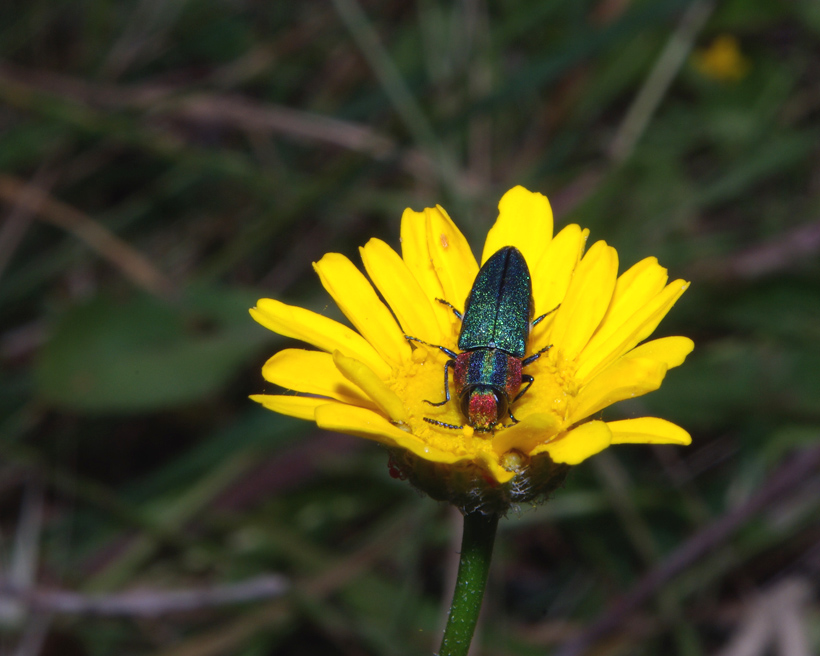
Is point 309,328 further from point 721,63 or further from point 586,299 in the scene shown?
point 721,63

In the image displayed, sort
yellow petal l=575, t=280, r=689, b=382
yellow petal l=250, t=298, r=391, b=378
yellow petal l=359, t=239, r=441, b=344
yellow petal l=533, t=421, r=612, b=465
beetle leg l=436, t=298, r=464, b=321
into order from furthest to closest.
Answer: beetle leg l=436, t=298, r=464, b=321, yellow petal l=359, t=239, r=441, b=344, yellow petal l=250, t=298, r=391, b=378, yellow petal l=575, t=280, r=689, b=382, yellow petal l=533, t=421, r=612, b=465

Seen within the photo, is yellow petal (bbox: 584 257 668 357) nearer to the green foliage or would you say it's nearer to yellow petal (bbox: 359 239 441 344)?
yellow petal (bbox: 359 239 441 344)

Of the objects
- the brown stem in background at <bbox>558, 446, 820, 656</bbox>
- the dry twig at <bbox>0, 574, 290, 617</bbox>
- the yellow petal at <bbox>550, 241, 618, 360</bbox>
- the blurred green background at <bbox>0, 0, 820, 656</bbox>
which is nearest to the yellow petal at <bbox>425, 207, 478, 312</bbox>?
the yellow petal at <bbox>550, 241, 618, 360</bbox>

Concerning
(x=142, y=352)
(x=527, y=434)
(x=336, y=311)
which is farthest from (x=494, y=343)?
(x=142, y=352)

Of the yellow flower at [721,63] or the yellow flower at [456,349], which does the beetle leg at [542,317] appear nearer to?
the yellow flower at [456,349]

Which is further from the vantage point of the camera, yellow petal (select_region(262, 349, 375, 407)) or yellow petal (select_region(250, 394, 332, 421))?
yellow petal (select_region(262, 349, 375, 407))

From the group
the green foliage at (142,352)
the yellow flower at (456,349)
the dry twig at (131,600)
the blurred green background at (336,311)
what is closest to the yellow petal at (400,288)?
the yellow flower at (456,349)
